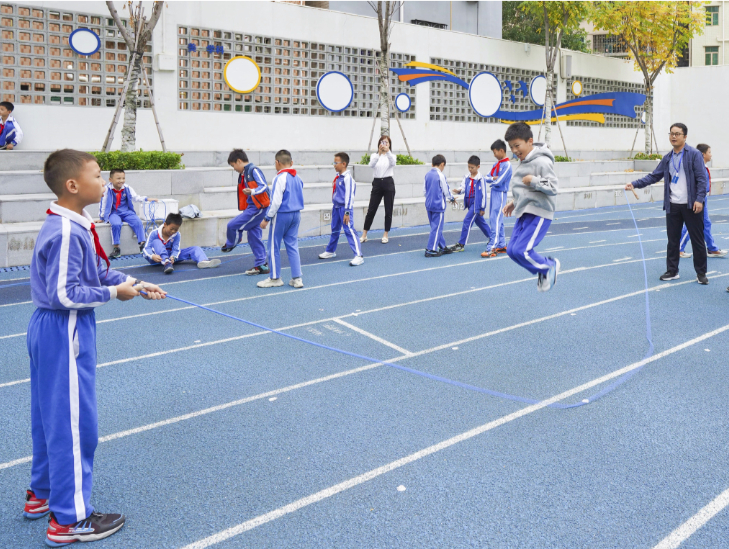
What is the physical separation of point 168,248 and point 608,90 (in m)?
22.0

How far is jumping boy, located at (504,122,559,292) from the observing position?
6.45m

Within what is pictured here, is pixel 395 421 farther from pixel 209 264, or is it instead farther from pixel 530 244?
pixel 209 264

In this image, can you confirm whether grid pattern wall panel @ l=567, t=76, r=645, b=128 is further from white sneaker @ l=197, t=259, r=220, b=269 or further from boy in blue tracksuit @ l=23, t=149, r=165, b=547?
boy in blue tracksuit @ l=23, t=149, r=165, b=547

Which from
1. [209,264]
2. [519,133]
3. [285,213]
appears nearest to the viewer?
[519,133]

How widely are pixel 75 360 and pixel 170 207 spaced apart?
8897 mm

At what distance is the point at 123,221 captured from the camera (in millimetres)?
10961

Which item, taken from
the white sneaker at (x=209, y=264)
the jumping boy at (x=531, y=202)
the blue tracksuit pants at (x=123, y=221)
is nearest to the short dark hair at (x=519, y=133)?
the jumping boy at (x=531, y=202)

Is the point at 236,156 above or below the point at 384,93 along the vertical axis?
below

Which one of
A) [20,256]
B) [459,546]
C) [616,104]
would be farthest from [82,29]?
[616,104]

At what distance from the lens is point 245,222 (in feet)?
32.5

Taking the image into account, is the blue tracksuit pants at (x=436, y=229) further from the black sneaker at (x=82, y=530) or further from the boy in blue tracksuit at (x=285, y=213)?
the black sneaker at (x=82, y=530)

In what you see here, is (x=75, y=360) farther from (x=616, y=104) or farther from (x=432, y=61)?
(x=616, y=104)

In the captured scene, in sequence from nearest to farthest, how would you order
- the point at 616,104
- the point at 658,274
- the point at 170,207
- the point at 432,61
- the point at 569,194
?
the point at 658,274
the point at 170,207
the point at 569,194
the point at 432,61
the point at 616,104

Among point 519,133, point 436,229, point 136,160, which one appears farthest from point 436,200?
point 136,160
